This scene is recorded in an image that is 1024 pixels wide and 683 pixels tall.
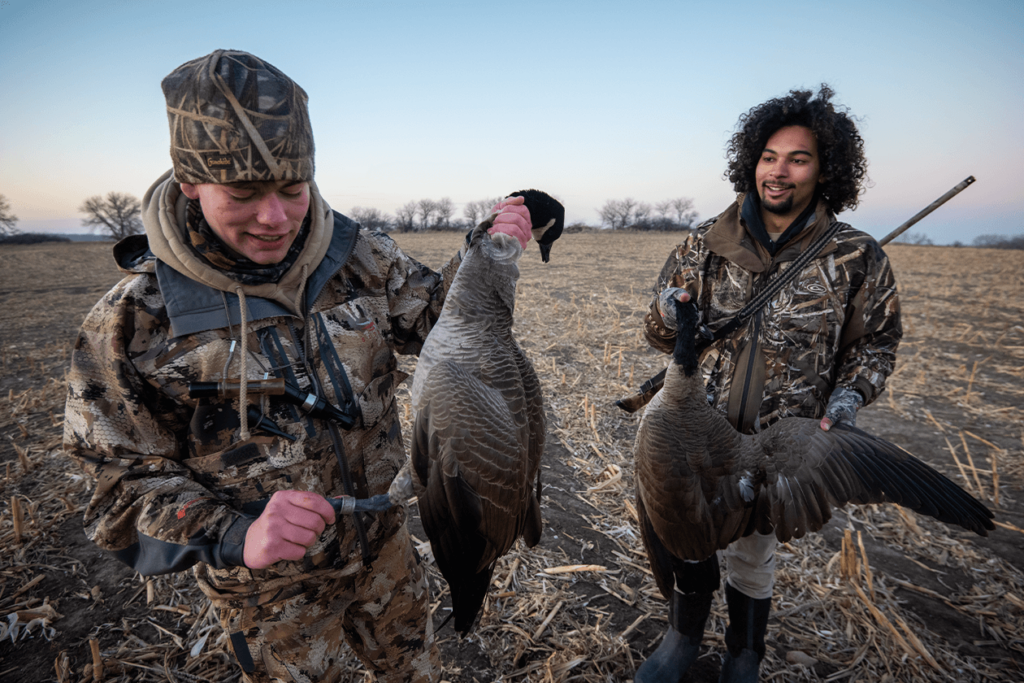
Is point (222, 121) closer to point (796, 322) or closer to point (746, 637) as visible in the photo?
point (796, 322)

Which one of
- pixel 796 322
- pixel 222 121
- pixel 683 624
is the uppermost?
pixel 222 121

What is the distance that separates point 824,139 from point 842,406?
183 cm

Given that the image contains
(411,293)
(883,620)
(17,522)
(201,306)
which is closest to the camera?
(201,306)

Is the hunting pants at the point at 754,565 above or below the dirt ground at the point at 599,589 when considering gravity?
above

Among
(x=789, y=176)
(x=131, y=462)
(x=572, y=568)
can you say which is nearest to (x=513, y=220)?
(x=131, y=462)

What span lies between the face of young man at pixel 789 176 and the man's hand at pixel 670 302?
2.82ft

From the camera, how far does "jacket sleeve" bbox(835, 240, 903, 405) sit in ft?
9.11

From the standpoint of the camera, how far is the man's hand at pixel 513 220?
201 centimetres

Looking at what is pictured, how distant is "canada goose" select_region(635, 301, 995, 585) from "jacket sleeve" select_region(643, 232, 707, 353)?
477mm

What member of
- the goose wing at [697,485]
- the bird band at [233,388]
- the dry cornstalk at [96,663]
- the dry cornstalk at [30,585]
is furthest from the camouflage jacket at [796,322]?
the dry cornstalk at [30,585]

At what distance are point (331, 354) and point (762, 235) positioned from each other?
2.87m

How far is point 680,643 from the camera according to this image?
10.7 ft

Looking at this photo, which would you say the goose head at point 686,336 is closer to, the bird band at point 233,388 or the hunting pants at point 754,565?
the hunting pants at point 754,565

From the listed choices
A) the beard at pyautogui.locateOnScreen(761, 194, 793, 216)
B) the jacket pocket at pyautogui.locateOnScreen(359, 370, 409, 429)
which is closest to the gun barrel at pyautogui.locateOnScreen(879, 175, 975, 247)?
the beard at pyautogui.locateOnScreen(761, 194, 793, 216)
